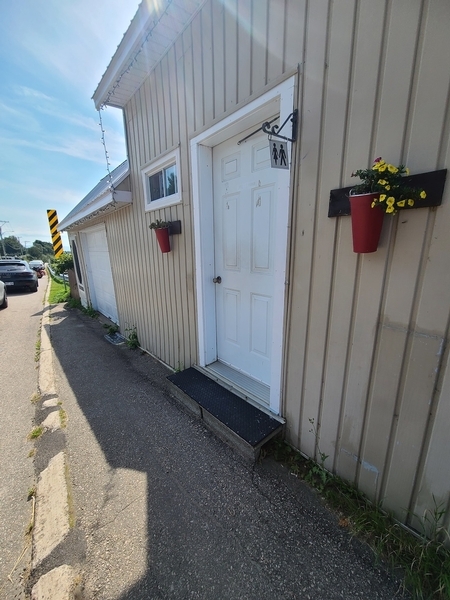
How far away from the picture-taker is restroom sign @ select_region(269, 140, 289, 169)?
58.8 inches

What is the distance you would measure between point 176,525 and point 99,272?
6.04 metres

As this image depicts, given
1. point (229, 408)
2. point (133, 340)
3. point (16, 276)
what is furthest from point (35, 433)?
point (16, 276)

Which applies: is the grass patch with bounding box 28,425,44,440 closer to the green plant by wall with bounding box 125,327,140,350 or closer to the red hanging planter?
the green plant by wall with bounding box 125,327,140,350

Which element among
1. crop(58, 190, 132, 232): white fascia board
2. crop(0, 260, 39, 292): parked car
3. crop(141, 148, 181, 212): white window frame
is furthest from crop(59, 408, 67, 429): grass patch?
crop(0, 260, 39, 292): parked car

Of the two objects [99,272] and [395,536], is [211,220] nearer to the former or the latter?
[395,536]

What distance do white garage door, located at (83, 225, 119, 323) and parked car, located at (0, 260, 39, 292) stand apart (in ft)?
21.8

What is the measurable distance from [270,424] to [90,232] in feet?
21.3

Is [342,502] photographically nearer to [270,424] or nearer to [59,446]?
[270,424]

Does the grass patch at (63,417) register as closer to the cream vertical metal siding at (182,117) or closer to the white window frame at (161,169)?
the cream vertical metal siding at (182,117)

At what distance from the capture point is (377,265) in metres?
1.35

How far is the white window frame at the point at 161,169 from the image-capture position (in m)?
2.72

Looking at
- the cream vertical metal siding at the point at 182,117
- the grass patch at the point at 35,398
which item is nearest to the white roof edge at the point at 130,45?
the cream vertical metal siding at the point at 182,117

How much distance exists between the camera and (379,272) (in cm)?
135

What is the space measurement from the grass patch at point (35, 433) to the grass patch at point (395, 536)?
8.01ft
